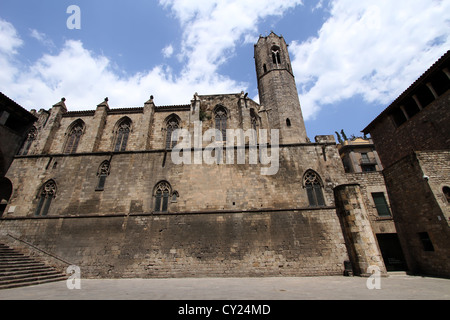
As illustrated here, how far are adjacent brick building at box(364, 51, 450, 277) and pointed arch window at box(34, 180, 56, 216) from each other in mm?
18939

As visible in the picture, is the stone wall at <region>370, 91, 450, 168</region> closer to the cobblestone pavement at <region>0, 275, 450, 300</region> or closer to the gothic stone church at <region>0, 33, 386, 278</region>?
the gothic stone church at <region>0, 33, 386, 278</region>

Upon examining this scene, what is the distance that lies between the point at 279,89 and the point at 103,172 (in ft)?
51.8

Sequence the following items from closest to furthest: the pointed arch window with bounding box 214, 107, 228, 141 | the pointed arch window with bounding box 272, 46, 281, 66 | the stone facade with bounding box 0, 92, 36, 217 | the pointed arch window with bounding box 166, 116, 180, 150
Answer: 1. the stone facade with bounding box 0, 92, 36, 217
2. the pointed arch window with bounding box 166, 116, 180, 150
3. the pointed arch window with bounding box 214, 107, 228, 141
4. the pointed arch window with bounding box 272, 46, 281, 66

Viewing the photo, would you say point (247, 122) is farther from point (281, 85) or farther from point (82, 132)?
point (82, 132)

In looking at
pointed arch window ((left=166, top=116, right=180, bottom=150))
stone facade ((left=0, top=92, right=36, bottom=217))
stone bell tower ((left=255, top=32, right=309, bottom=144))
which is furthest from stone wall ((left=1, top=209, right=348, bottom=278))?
stone bell tower ((left=255, top=32, right=309, bottom=144))

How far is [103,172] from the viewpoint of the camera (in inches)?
452

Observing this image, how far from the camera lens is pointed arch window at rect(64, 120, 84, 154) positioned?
14523mm

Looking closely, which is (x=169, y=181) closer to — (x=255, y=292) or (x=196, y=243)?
(x=196, y=243)

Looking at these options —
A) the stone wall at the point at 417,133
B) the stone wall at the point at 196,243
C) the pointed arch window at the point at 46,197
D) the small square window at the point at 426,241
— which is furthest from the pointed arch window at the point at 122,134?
the stone wall at the point at 417,133

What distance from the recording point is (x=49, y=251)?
9.61 m

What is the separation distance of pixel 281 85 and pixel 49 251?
20239 millimetres

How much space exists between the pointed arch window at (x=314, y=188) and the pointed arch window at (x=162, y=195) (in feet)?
25.3

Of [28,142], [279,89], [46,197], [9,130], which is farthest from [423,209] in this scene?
[28,142]
